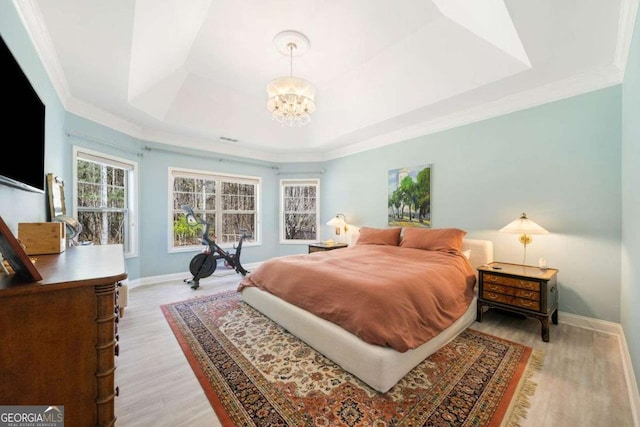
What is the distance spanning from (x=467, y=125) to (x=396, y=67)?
4.28 ft

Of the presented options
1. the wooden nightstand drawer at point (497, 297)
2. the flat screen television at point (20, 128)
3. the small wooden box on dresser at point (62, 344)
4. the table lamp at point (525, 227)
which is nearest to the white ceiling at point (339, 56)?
the flat screen television at point (20, 128)

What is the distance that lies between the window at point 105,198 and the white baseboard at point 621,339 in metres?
5.24

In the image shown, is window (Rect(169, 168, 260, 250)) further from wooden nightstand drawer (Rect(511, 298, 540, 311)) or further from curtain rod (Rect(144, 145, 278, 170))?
wooden nightstand drawer (Rect(511, 298, 540, 311))

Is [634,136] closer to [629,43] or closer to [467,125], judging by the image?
[629,43]

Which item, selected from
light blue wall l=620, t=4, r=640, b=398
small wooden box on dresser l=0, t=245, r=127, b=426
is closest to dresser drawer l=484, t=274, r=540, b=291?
light blue wall l=620, t=4, r=640, b=398

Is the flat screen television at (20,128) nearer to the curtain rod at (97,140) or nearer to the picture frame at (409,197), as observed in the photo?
the curtain rod at (97,140)

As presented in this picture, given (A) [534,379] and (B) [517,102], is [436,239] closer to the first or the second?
(A) [534,379]

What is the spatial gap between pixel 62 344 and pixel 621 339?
409cm

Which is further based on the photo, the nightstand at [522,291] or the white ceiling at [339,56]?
the nightstand at [522,291]

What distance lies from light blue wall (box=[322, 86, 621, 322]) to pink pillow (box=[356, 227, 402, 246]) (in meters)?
0.62

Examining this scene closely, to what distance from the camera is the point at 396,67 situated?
321cm

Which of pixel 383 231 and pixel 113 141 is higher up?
pixel 113 141

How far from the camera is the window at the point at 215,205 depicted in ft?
15.3

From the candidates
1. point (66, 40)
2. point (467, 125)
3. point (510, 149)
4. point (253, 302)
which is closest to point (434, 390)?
point (253, 302)
